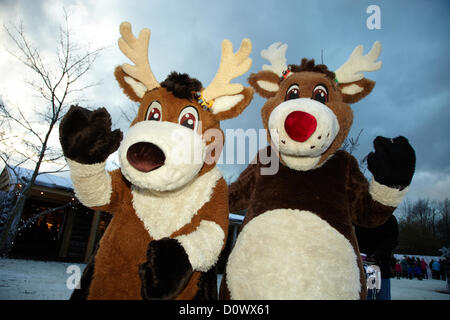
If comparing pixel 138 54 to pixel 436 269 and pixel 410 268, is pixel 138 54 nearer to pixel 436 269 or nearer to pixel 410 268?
pixel 410 268

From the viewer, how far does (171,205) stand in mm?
1375

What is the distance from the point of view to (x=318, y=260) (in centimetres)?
119

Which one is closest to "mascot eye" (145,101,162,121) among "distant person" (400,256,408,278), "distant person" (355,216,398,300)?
"distant person" (355,216,398,300)

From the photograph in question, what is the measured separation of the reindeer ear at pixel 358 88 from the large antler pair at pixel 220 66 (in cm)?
70

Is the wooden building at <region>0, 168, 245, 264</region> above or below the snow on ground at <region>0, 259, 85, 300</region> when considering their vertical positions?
above

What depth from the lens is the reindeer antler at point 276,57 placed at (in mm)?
1897

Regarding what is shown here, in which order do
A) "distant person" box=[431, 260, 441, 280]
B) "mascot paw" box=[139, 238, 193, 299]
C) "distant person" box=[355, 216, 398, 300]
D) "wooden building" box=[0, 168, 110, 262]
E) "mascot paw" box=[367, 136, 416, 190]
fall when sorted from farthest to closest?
"distant person" box=[431, 260, 441, 280], "wooden building" box=[0, 168, 110, 262], "distant person" box=[355, 216, 398, 300], "mascot paw" box=[367, 136, 416, 190], "mascot paw" box=[139, 238, 193, 299]

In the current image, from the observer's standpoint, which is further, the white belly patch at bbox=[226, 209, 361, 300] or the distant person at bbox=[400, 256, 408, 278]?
the distant person at bbox=[400, 256, 408, 278]

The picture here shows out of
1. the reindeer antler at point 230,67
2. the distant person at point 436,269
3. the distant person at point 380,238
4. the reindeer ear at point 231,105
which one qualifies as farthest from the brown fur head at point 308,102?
the distant person at point 436,269

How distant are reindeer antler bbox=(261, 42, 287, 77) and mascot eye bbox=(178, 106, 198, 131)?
32.1 inches

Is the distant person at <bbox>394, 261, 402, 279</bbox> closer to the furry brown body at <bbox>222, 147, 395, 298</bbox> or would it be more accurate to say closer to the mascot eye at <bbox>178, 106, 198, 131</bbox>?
the furry brown body at <bbox>222, 147, 395, 298</bbox>

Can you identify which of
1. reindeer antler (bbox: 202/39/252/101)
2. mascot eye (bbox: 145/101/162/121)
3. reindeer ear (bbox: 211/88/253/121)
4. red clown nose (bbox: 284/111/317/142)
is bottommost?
red clown nose (bbox: 284/111/317/142)

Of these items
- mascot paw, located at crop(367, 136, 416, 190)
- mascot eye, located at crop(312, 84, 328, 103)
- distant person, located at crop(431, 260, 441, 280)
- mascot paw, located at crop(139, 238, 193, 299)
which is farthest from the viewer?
distant person, located at crop(431, 260, 441, 280)

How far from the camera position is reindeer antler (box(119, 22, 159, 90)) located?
1540mm
